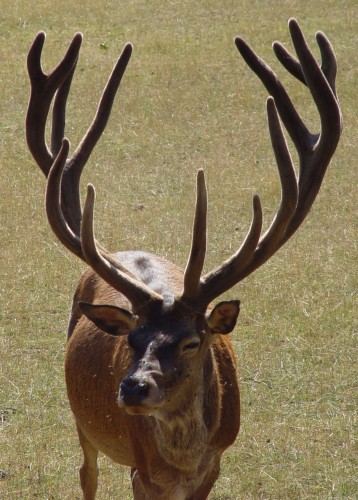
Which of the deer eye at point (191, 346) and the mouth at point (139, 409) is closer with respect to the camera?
the mouth at point (139, 409)

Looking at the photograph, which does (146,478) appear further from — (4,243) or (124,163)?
(124,163)

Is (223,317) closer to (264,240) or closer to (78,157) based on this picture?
(264,240)

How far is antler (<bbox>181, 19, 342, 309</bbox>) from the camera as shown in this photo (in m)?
5.46

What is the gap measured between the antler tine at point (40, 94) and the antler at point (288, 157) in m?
1.07

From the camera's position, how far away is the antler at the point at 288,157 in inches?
215

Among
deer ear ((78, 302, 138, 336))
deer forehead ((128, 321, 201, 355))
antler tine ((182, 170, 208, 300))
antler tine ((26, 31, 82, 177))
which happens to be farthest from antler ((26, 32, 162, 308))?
deer forehead ((128, 321, 201, 355))

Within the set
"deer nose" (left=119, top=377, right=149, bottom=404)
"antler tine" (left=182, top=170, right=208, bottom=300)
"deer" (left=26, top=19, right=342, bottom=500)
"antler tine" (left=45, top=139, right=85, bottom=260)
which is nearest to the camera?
"deer nose" (left=119, top=377, right=149, bottom=404)

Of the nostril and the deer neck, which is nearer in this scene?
the nostril

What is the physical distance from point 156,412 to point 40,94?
2.27 meters

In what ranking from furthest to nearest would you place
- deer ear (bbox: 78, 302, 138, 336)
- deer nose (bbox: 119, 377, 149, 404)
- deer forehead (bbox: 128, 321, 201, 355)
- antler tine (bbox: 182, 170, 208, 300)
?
deer ear (bbox: 78, 302, 138, 336), antler tine (bbox: 182, 170, 208, 300), deer forehead (bbox: 128, 321, 201, 355), deer nose (bbox: 119, 377, 149, 404)

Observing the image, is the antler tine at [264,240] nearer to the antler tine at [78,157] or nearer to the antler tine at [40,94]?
the antler tine at [78,157]

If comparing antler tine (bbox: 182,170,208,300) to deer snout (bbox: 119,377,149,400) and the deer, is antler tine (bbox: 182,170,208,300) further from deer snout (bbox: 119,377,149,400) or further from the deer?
deer snout (bbox: 119,377,149,400)

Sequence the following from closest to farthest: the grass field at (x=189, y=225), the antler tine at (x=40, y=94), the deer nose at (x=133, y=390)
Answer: the deer nose at (x=133, y=390) < the antler tine at (x=40, y=94) < the grass field at (x=189, y=225)

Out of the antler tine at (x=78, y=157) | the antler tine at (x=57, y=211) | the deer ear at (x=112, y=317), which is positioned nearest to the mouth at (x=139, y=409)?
the deer ear at (x=112, y=317)
